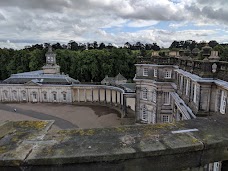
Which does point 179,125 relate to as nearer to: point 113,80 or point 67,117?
point 67,117

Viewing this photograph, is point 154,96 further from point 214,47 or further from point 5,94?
point 5,94

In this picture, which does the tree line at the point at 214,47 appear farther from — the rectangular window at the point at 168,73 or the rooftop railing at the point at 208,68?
the rectangular window at the point at 168,73

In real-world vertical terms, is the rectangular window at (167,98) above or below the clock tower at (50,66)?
below

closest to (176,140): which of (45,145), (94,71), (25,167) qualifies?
(45,145)

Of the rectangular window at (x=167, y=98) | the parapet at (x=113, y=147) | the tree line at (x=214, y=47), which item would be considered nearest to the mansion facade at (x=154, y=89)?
the rectangular window at (x=167, y=98)

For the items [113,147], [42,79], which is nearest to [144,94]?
[113,147]

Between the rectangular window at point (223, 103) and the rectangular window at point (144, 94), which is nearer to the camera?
the rectangular window at point (223, 103)
